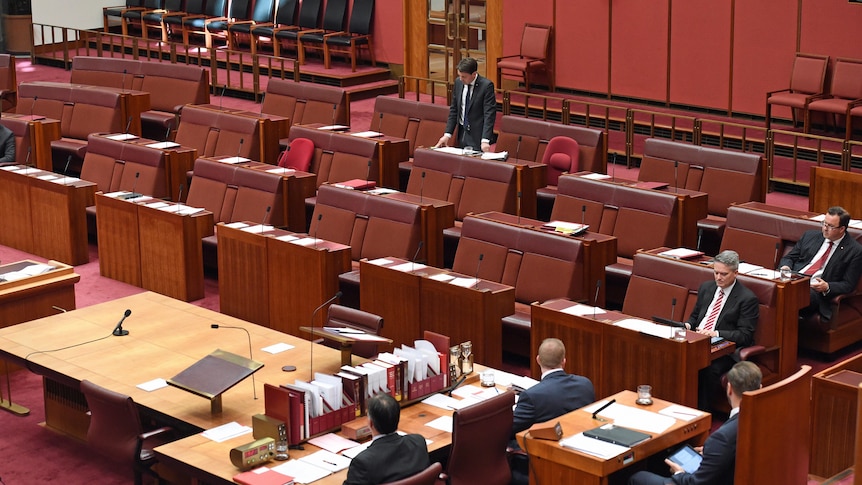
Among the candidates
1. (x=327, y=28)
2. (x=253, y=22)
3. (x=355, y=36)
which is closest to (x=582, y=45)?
(x=355, y=36)

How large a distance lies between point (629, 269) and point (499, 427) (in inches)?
109

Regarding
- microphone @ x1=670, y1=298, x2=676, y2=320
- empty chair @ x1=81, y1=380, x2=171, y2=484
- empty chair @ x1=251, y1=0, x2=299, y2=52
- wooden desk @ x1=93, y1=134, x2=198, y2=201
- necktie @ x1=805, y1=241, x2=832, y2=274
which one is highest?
empty chair @ x1=251, y1=0, x2=299, y2=52

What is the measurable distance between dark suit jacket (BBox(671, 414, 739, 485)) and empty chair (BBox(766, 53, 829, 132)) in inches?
274

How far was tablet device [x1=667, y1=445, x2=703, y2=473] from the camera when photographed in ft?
18.0

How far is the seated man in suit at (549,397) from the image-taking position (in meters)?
5.93

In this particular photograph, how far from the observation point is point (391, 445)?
513cm

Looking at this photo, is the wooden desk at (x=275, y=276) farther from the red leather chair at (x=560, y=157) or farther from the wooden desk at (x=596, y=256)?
the red leather chair at (x=560, y=157)

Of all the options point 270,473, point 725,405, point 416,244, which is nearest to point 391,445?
point 270,473

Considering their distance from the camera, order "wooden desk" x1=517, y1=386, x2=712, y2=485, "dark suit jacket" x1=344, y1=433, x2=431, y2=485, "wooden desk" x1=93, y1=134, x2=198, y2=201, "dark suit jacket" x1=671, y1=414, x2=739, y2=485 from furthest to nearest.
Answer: "wooden desk" x1=93, y1=134, x2=198, y2=201 → "wooden desk" x1=517, y1=386, x2=712, y2=485 → "dark suit jacket" x1=671, y1=414, x2=739, y2=485 → "dark suit jacket" x1=344, y1=433, x2=431, y2=485

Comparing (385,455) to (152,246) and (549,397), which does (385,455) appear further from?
(152,246)

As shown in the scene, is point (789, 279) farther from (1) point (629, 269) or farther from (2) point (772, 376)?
(1) point (629, 269)

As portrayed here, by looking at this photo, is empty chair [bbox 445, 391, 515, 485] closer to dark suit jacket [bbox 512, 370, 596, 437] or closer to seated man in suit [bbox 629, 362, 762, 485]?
dark suit jacket [bbox 512, 370, 596, 437]

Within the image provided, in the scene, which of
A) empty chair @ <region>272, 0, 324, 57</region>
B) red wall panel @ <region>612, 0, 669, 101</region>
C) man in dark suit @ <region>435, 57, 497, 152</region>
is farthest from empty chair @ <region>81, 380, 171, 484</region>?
empty chair @ <region>272, 0, 324, 57</region>

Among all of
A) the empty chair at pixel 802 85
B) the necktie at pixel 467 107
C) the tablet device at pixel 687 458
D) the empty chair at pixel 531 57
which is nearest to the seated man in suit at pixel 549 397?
the tablet device at pixel 687 458
